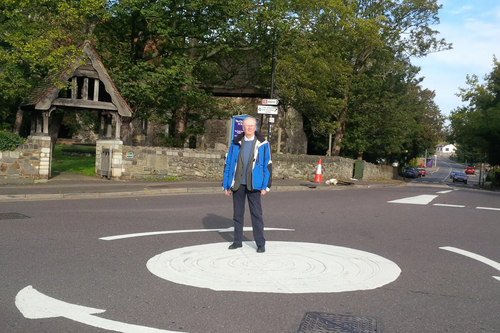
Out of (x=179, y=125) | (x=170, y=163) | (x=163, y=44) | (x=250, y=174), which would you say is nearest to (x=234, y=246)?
(x=250, y=174)

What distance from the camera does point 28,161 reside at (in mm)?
17516

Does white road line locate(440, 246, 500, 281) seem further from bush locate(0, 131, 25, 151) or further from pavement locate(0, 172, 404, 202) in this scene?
bush locate(0, 131, 25, 151)

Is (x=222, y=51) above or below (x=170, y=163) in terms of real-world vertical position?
above

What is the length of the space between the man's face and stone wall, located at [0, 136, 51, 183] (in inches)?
474

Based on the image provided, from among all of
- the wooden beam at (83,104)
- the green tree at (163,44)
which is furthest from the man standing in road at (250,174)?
the green tree at (163,44)

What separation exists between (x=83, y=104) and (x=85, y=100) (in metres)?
0.18

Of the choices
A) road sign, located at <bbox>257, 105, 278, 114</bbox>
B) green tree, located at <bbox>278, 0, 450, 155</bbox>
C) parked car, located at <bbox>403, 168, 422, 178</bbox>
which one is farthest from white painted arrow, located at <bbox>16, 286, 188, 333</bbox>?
parked car, located at <bbox>403, 168, 422, 178</bbox>

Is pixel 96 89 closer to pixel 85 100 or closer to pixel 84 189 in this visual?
pixel 85 100

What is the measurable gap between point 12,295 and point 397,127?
129ft

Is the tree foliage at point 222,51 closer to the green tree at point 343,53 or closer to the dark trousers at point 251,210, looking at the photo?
the green tree at point 343,53

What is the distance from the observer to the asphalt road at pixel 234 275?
4.29 metres

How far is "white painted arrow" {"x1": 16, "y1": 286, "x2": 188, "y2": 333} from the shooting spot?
3982 millimetres

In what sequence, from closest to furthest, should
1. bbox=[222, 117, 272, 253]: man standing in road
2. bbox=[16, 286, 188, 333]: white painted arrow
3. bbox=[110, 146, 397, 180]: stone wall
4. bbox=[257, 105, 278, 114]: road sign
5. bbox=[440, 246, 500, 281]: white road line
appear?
bbox=[16, 286, 188, 333]: white painted arrow
bbox=[440, 246, 500, 281]: white road line
bbox=[222, 117, 272, 253]: man standing in road
bbox=[110, 146, 397, 180]: stone wall
bbox=[257, 105, 278, 114]: road sign

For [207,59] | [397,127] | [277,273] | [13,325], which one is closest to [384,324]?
[277,273]
